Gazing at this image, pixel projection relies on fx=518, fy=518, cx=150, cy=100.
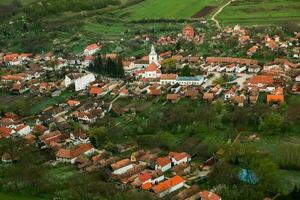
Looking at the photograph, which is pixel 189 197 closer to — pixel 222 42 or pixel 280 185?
pixel 280 185

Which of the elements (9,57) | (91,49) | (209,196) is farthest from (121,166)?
(9,57)

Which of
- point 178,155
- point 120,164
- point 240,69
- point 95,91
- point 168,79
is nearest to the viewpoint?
point 120,164

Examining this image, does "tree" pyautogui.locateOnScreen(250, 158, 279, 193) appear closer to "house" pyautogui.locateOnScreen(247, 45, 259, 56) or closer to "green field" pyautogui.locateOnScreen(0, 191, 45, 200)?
"green field" pyautogui.locateOnScreen(0, 191, 45, 200)

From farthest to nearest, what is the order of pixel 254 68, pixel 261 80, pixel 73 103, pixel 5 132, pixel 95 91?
pixel 254 68 < pixel 95 91 < pixel 73 103 < pixel 261 80 < pixel 5 132

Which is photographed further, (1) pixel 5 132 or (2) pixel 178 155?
(1) pixel 5 132

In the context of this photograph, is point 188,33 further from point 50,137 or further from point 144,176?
point 144,176

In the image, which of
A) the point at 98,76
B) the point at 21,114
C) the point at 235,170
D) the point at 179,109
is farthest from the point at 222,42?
the point at 235,170
